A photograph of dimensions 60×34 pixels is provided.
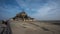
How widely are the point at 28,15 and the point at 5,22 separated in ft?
1.77

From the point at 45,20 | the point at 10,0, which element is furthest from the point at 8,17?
the point at 45,20

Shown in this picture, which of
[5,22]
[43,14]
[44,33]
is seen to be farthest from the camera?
[43,14]

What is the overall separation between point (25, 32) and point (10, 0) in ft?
3.59

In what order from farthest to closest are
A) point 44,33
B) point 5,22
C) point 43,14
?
point 43,14 < point 5,22 < point 44,33

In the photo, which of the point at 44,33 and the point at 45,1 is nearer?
the point at 44,33

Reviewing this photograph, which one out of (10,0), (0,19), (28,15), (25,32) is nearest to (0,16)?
(0,19)

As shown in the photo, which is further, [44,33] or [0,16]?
[0,16]

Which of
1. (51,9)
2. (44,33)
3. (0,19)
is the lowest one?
(44,33)

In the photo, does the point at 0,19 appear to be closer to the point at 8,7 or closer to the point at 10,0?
the point at 8,7

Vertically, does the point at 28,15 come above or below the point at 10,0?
below

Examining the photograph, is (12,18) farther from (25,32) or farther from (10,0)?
(25,32)

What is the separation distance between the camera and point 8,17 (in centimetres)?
241

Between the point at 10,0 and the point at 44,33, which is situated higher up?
the point at 10,0

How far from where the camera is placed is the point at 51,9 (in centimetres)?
243
